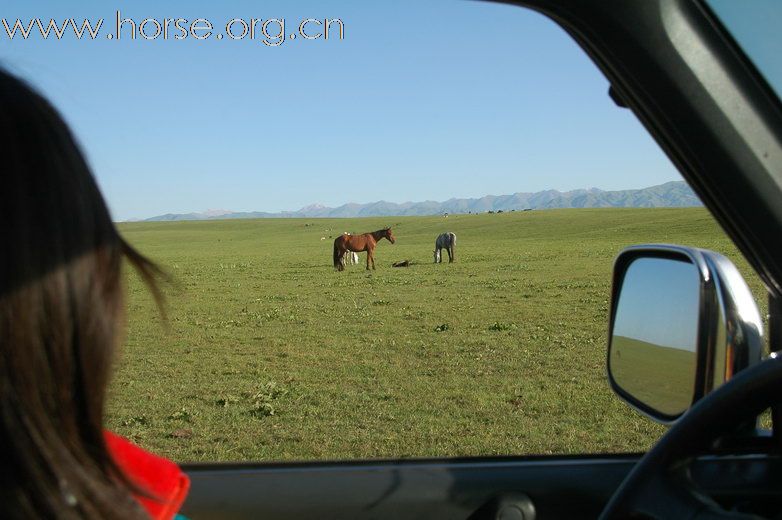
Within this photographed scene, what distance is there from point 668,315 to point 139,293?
13.8 meters

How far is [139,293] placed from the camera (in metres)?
14.4

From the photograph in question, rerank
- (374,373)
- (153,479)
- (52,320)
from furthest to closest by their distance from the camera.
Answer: (374,373)
(153,479)
(52,320)

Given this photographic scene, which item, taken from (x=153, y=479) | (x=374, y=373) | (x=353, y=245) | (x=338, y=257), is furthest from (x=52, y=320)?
(x=353, y=245)

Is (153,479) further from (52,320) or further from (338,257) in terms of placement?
(338,257)

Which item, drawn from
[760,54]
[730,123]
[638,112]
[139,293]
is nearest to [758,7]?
[760,54]

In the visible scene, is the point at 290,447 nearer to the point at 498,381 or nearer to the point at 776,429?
the point at 498,381

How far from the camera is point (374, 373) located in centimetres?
772

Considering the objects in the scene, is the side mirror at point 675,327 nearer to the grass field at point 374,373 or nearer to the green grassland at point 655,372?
the green grassland at point 655,372

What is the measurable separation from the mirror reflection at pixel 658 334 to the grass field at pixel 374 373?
0.31m

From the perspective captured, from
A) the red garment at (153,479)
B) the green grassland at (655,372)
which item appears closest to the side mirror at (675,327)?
the green grassland at (655,372)

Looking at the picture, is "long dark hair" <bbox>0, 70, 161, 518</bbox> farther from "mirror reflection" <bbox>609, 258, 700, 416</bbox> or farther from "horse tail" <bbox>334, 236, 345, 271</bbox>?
"horse tail" <bbox>334, 236, 345, 271</bbox>

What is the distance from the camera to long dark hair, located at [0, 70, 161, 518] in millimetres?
838

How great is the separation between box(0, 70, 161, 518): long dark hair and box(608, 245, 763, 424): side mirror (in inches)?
38.7

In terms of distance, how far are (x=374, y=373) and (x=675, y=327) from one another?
6.21m
